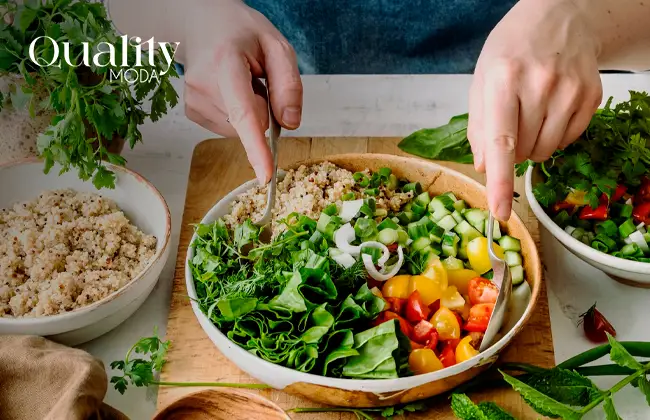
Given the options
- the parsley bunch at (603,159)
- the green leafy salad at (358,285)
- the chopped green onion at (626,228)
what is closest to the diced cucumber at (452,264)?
the green leafy salad at (358,285)

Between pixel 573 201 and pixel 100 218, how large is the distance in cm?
97

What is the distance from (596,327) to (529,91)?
18.7 inches

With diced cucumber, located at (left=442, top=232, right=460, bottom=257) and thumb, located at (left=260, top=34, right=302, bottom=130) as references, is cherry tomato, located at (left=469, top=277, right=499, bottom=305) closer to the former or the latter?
diced cucumber, located at (left=442, top=232, right=460, bottom=257)

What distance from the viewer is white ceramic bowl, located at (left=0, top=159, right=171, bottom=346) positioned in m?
1.43

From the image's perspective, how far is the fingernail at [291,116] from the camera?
1625 millimetres

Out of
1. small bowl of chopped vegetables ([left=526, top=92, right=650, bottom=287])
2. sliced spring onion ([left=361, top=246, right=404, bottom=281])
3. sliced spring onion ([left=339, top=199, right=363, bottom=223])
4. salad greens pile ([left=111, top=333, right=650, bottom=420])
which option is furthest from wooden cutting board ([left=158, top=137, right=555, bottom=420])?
sliced spring onion ([left=339, top=199, right=363, bottom=223])

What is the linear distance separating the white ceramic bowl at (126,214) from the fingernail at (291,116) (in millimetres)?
304

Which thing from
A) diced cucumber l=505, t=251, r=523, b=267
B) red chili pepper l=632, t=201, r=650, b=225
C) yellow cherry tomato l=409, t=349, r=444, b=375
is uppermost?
red chili pepper l=632, t=201, r=650, b=225

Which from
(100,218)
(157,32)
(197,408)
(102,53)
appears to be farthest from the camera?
(157,32)

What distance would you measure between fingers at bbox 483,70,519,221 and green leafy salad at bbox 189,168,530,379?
21cm

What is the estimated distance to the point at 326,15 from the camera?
2.05 m

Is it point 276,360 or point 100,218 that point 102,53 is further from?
point 276,360

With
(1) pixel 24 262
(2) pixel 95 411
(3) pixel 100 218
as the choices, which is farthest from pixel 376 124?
(2) pixel 95 411

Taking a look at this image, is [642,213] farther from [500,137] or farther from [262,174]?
[262,174]
